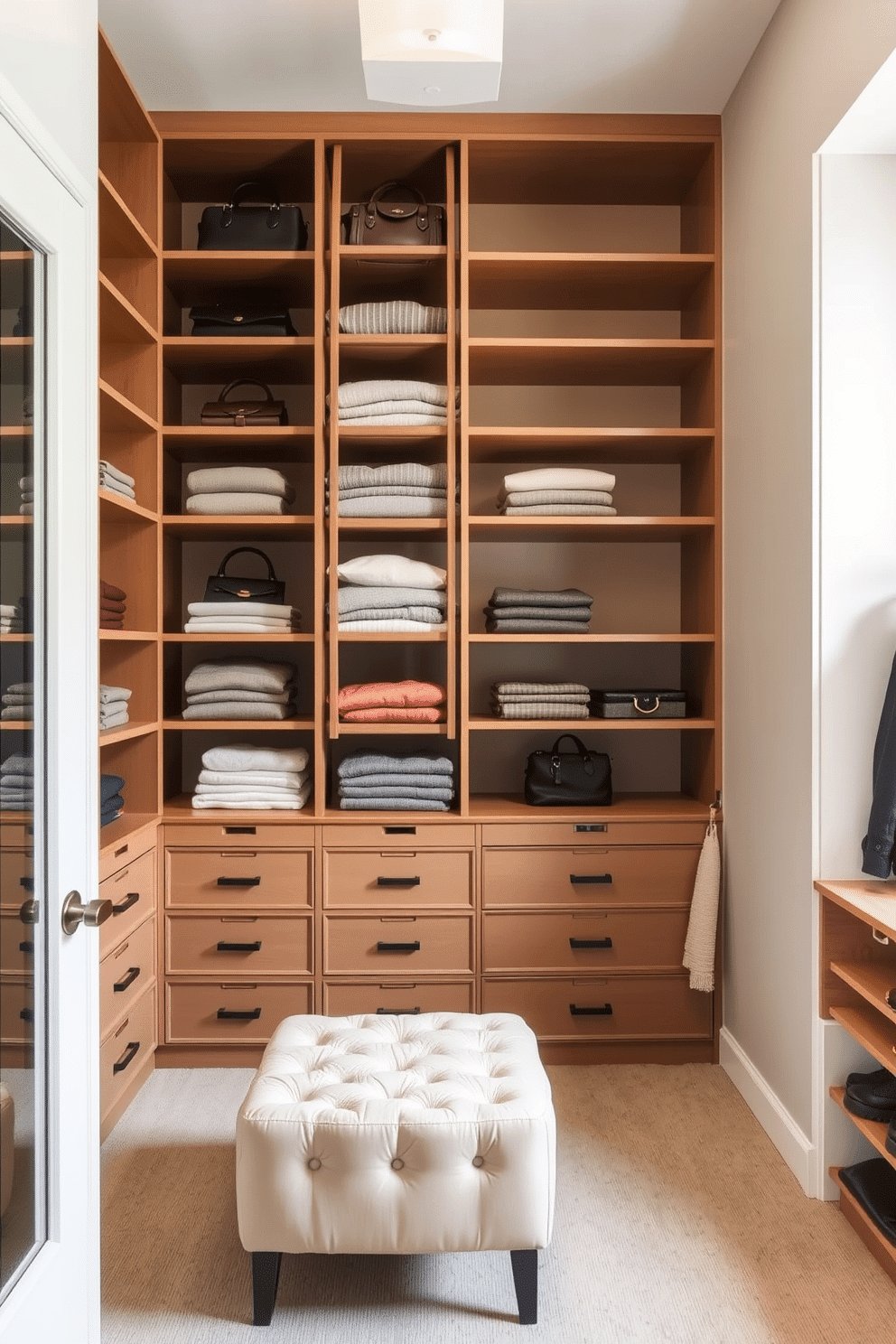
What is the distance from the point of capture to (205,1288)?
192cm

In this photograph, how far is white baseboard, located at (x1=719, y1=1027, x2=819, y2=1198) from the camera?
2260 mm

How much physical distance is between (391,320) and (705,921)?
6.62ft

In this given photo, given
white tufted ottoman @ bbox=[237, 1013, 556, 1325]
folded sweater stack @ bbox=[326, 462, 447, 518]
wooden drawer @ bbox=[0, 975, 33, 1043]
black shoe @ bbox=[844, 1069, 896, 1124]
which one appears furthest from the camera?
folded sweater stack @ bbox=[326, 462, 447, 518]

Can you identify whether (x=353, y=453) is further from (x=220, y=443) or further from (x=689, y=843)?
(x=689, y=843)

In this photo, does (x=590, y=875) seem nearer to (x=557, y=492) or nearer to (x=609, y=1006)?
(x=609, y=1006)

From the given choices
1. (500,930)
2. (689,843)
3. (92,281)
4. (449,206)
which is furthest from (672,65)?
(500,930)

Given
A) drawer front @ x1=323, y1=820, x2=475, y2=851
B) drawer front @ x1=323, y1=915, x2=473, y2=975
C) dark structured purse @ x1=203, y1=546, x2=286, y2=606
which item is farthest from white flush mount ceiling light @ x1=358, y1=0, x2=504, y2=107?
drawer front @ x1=323, y1=915, x2=473, y2=975

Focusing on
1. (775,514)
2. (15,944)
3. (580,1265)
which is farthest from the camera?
(775,514)

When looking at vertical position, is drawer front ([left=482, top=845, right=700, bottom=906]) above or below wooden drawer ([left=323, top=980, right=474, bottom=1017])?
above

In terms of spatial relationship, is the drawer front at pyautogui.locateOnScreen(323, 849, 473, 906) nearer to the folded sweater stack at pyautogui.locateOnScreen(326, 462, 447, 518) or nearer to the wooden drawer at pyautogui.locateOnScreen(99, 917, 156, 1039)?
the wooden drawer at pyautogui.locateOnScreen(99, 917, 156, 1039)

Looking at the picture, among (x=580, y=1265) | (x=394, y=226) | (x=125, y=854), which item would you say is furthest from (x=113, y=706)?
(x=580, y=1265)

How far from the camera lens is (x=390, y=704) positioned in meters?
2.98

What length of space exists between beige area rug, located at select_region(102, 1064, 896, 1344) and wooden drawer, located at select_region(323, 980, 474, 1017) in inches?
19.5

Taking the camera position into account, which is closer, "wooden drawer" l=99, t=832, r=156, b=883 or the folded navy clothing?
"wooden drawer" l=99, t=832, r=156, b=883
